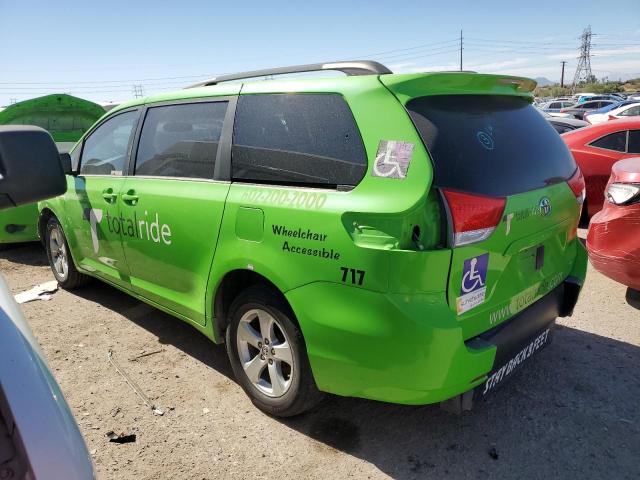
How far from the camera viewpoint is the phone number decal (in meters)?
2.35

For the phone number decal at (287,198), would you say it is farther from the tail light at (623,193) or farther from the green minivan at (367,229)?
the tail light at (623,193)

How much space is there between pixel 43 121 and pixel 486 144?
23.5 feet

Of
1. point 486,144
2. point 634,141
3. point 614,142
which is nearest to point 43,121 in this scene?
point 486,144

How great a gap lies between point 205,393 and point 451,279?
1.85 m

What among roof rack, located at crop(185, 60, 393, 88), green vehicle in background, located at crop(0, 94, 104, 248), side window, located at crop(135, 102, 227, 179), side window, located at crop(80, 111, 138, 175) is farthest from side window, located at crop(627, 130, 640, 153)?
green vehicle in background, located at crop(0, 94, 104, 248)

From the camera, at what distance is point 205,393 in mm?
3166

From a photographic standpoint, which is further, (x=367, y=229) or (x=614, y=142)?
(x=614, y=142)

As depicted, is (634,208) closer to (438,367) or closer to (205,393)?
(438,367)

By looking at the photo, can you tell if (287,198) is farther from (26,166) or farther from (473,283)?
(26,166)

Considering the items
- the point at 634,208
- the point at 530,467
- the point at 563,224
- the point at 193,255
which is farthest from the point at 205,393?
the point at 634,208

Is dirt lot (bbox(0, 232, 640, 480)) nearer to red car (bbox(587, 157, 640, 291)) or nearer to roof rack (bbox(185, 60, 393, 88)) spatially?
red car (bbox(587, 157, 640, 291))

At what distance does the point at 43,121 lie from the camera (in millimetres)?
7402

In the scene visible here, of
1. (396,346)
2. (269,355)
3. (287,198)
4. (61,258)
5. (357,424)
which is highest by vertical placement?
(287,198)

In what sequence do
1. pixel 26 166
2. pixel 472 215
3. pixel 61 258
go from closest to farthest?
pixel 26 166
pixel 472 215
pixel 61 258
